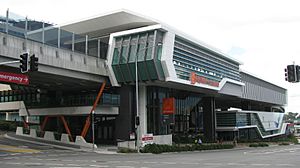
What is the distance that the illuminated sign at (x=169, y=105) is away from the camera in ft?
157

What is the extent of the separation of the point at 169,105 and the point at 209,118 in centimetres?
2059

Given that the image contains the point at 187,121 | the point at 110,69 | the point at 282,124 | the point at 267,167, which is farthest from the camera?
the point at 282,124

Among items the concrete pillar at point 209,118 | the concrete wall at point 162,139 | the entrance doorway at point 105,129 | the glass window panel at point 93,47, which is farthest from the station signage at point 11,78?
the concrete pillar at point 209,118

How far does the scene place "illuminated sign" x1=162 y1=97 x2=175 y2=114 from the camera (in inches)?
1880

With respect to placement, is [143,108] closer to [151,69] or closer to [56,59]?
[151,69]

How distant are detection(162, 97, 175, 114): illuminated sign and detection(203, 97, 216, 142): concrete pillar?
19.4 metres

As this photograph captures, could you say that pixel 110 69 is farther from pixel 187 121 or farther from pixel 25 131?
pixel 187 121

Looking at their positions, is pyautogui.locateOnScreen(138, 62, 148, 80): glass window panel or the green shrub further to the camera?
pyautogui.locateOnScreen(138, 62, 148, 80): glass window panel

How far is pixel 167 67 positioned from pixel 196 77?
8.80m

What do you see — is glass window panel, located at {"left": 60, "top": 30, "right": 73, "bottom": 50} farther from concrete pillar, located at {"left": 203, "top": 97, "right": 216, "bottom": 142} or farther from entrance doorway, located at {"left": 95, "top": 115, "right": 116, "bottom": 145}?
concrete pillar, located at {"left": 203, "top": 97, "right": 216, "bottom": 142}

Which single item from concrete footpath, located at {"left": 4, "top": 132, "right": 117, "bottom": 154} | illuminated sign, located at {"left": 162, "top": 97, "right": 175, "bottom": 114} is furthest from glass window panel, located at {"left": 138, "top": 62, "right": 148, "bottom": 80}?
concrete footpath, located at {"left": 4, "top": 132, "right": 117, "bottom": 154}

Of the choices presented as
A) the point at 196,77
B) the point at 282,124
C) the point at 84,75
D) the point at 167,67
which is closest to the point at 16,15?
the point at 84,75

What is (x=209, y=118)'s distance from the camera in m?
66.6

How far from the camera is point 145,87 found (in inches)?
1837
